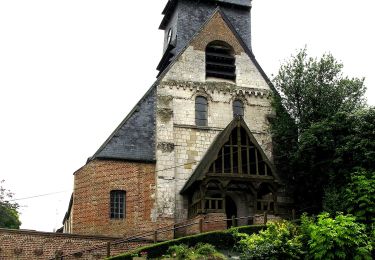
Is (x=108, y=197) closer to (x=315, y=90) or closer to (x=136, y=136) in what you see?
(x=136, y=136)

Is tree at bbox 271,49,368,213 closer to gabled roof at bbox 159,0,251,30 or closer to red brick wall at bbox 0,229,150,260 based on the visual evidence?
gabled roof at bbox 159,0,251,30

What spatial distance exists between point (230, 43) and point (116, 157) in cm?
988

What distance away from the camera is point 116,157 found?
1171 inches

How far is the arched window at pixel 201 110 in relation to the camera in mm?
32281

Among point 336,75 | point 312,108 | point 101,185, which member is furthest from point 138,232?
point 336,75

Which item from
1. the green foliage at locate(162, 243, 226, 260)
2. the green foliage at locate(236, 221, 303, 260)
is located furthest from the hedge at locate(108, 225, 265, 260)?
the green foliage at locate(236, 221, 303, 260)

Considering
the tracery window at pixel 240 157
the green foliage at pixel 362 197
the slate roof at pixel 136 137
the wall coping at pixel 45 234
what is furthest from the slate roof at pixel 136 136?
the green foliage at pixel 362 197

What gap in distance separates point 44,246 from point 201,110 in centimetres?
1211

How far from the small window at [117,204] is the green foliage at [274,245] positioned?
27.5 ft

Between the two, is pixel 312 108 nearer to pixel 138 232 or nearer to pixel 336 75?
pixel 336 75

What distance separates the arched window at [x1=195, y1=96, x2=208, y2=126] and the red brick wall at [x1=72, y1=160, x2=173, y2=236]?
13.0ft

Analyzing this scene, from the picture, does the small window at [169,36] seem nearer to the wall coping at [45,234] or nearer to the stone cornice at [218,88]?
the stone cornice at [218,88]

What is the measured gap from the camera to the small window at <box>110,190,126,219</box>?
96.3 ft

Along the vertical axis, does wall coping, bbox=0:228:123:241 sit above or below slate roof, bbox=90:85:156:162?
below
